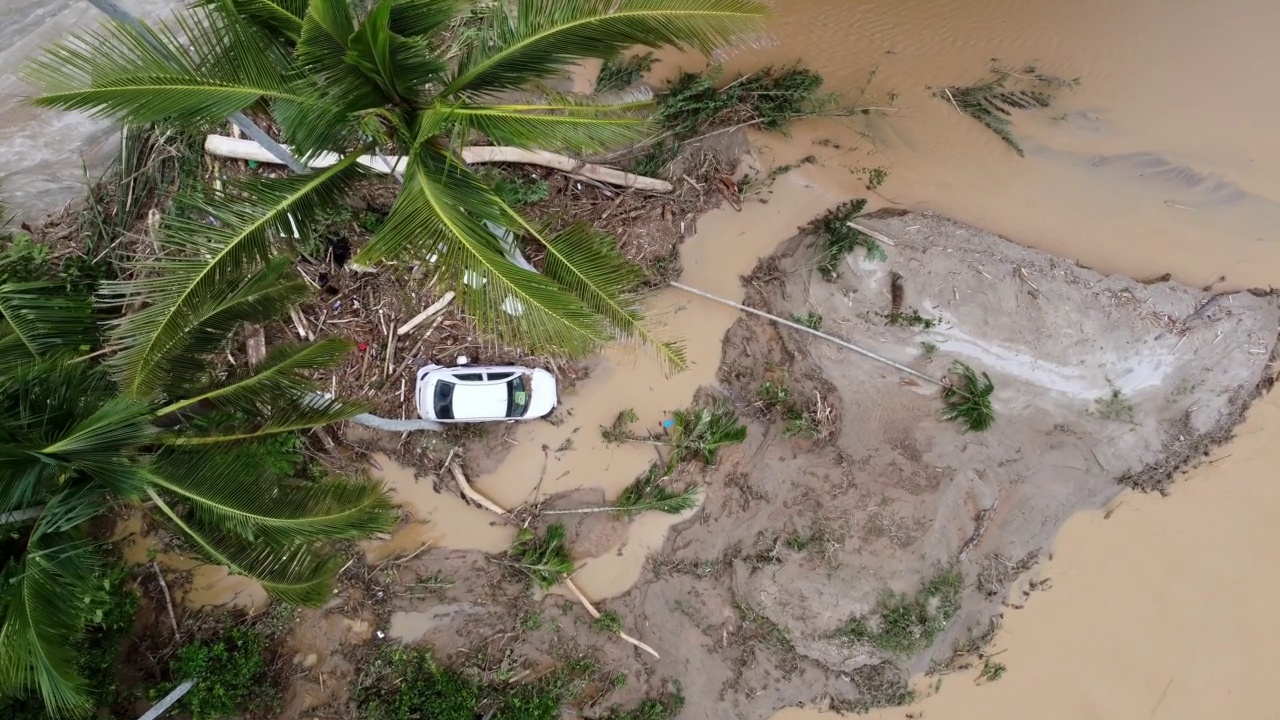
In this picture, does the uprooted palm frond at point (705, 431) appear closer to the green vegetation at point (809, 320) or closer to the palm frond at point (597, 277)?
the green vegetation at point (809, 320)

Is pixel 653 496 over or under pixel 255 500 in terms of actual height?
under

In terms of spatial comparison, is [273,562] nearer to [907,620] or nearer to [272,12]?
[272,12]

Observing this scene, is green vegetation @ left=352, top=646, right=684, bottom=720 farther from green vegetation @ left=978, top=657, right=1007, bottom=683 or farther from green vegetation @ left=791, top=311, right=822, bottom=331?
green vegetation @ left=791, top=311, right=822, bottom=331

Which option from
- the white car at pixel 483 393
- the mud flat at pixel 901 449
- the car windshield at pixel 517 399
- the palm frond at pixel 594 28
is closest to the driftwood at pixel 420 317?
A: the white car at pixel 483 393

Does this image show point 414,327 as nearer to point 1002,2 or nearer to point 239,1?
point 239,1

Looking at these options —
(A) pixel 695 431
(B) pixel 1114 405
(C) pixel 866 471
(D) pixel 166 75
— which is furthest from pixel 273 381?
(B) pixel 1114 405

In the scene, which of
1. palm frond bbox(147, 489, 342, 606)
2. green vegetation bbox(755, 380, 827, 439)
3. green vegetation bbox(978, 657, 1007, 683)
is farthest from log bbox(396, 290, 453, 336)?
green vegetation bbox(978, 657, 1007, 683)
